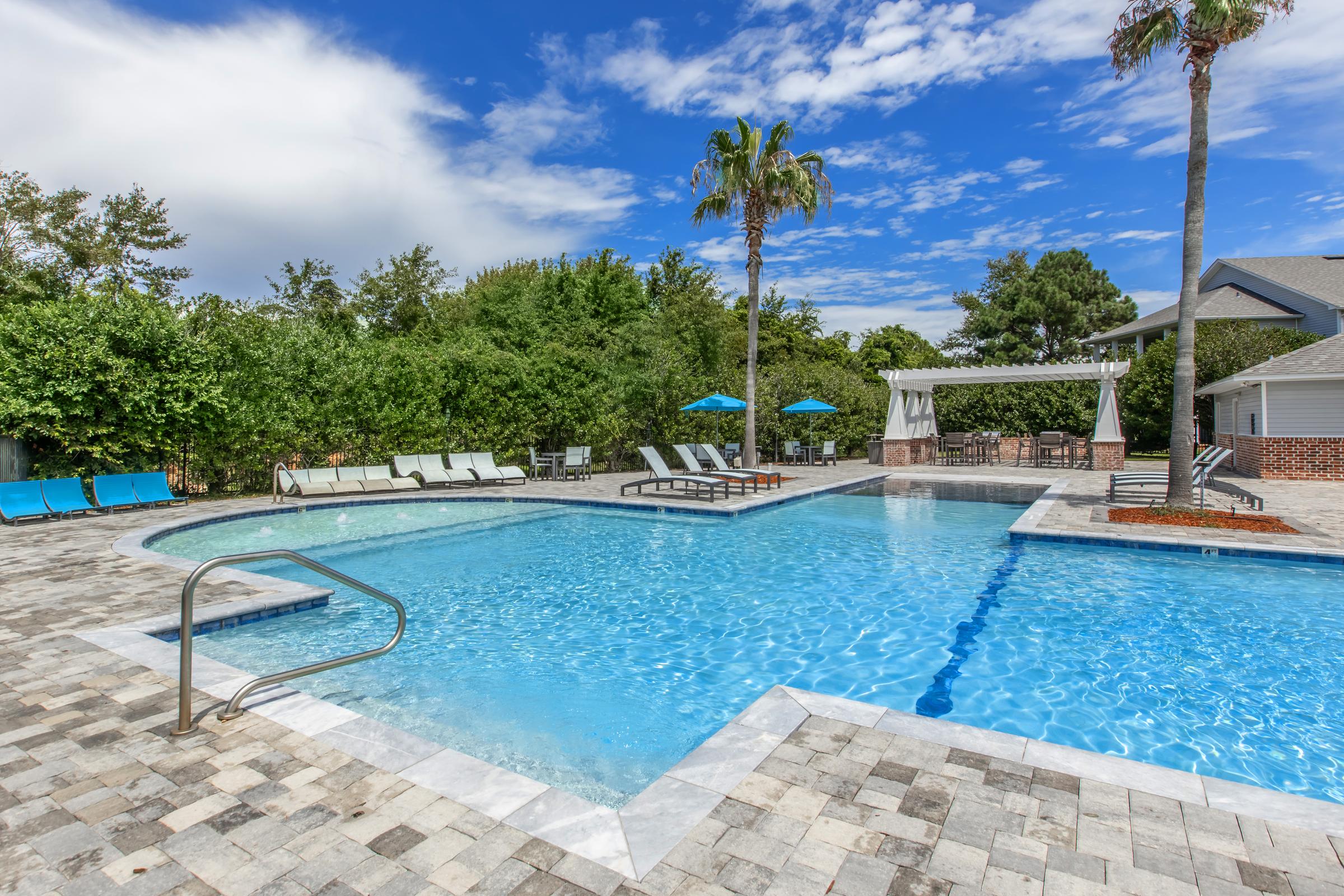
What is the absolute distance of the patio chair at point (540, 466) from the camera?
16766 mm

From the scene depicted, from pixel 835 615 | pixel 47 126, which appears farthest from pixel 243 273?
pixel 835 615

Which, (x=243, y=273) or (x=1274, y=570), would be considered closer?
(x=1274, y=570)

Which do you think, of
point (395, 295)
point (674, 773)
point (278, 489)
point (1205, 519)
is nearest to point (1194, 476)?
point (1205, 519)

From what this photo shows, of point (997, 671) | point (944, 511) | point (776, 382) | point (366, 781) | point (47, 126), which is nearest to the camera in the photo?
point (366, 781)

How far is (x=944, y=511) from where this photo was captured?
12.3 m

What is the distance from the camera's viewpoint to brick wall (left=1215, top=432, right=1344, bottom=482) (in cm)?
1545

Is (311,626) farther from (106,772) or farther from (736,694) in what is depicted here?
(736,694)

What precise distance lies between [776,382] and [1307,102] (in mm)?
14972

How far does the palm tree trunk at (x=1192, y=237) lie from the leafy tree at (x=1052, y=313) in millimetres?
32727

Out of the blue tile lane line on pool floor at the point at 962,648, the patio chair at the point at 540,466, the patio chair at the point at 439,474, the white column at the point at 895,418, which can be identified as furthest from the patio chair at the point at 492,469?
the white column at the point at 895,418

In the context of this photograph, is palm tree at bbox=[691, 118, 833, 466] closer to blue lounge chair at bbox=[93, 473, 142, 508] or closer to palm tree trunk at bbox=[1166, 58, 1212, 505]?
palm tree trunk at bbox=[1166, 58, 1212, 505]

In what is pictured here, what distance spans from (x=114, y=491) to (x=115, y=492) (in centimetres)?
1

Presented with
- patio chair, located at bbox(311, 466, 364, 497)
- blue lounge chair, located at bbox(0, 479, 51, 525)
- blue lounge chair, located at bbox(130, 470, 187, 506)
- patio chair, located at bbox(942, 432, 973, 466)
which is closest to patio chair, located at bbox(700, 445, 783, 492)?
patio chair, located at bbox(311, 466, 364, 497)

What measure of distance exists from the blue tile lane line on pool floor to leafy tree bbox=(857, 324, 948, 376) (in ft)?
110
